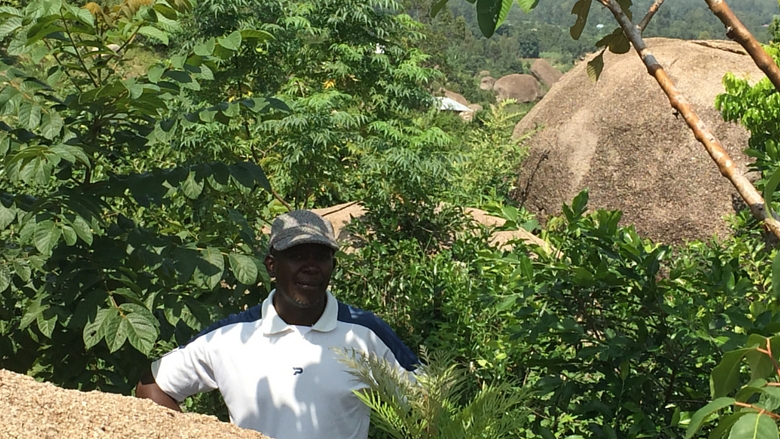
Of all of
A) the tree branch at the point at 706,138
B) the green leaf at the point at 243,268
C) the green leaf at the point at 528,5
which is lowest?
the green leaf at the point at 243,268

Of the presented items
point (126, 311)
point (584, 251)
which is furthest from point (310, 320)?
point (584, 251)

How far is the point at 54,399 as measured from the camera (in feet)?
5.38

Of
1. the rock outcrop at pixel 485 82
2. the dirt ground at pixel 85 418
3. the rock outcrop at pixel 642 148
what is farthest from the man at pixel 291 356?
the rock outcrop at pixel 485 82

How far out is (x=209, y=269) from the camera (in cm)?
281

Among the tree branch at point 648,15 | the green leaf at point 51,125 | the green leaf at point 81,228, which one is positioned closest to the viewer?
the tree branch at point 648,15

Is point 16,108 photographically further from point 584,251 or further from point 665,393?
point 665,393

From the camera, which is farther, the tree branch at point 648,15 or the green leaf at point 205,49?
the green leaf at point 205,49

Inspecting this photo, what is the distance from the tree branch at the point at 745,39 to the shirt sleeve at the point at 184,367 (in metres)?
1.75

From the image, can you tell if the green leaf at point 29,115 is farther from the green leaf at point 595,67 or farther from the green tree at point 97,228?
the green leaf at point 595,67

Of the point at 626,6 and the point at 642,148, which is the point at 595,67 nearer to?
the point at 626,6

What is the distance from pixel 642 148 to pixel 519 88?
53.7m

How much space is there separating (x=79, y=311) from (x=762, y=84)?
20.7ft

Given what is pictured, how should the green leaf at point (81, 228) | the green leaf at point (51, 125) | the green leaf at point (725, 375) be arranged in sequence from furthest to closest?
the green leaf at point (51, 125), the green leaf at point (81, 228), the green leaf at point (725, 375)

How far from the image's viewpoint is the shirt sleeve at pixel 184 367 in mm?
2613
